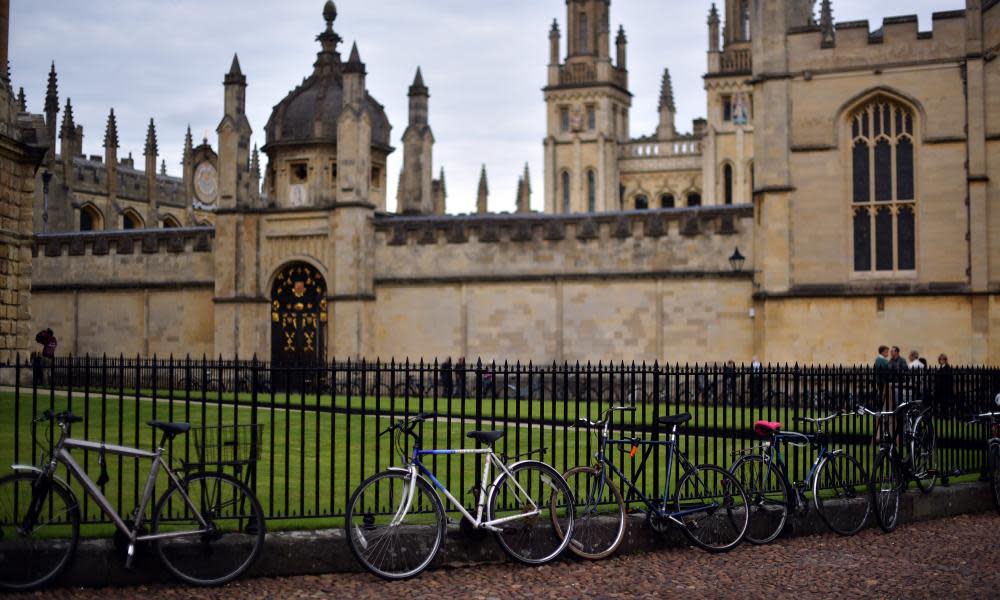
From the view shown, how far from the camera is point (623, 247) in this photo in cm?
2950

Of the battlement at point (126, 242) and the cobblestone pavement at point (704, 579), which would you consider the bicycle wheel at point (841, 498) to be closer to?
the cobblestone pavement at point (704, 579)

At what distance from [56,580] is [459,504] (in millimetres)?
3026

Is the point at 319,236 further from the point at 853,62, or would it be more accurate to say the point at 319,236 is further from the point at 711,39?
the point at 711,39

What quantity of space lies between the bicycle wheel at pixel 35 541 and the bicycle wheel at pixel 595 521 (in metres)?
3.84

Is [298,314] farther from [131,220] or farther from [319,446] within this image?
[131,220]

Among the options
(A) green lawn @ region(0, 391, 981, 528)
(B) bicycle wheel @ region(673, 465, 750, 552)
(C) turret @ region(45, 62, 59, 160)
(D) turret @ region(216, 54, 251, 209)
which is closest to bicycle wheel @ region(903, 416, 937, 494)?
(A) green lawn @ region(0, 391, 981, 528)

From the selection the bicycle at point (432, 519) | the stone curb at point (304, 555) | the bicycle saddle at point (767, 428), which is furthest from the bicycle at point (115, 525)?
the bicycle saddle at point (767, 428)

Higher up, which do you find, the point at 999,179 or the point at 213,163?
the point at 213,163

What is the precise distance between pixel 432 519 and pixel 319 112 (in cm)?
2546

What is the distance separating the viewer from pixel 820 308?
26.9m

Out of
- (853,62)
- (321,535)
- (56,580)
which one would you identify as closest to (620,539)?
(321,535)

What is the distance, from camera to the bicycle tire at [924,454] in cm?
1259

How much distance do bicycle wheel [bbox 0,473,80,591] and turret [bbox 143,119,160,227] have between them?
48.8 meters

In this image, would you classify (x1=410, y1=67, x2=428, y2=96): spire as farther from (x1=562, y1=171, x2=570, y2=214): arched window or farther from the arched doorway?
(x1=562, y1=171, x2=570, y2=214): arched window
